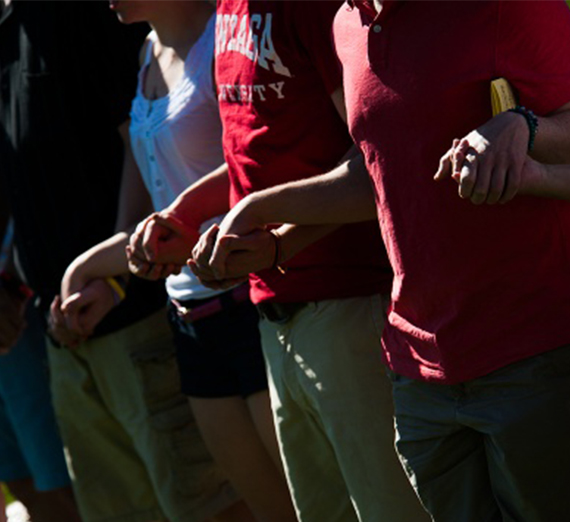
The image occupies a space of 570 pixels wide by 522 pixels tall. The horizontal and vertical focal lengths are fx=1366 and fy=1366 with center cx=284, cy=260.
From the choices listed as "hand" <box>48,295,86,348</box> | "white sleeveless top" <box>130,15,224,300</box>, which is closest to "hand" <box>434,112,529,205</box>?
"white sleeveless top" <box>130,15,224,300</box>

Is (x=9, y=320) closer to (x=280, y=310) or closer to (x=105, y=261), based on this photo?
(x=105, y=261)

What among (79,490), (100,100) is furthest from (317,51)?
(79,490)

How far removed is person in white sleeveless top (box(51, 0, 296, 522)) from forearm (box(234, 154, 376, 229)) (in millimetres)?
856

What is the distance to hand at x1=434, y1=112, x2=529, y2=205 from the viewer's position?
2.29 m

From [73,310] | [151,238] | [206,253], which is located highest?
[206,253]

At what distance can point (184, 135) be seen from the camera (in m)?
3.78

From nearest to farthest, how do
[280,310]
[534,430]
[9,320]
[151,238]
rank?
[534,430] < [280,310] < [151,238] < [9,320]

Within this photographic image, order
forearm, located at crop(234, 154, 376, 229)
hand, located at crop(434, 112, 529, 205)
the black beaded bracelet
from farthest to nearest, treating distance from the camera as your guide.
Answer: forearm, located at crop(234, 154, 376, 229) < the black beaded bracelet < hand, located at crop(434, 112, 529, 205)

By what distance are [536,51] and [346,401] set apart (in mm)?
1026

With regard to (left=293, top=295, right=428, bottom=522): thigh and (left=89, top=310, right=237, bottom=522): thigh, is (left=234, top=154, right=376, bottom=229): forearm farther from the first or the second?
(left=89, top=310, right=237, bottom=522): thigh

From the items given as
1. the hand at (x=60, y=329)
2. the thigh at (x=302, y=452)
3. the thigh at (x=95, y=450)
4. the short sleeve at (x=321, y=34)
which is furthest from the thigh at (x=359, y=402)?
the thigh at (x=95, y=450)

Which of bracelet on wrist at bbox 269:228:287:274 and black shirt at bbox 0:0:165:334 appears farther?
black shirt at bbox 0:0:165:334

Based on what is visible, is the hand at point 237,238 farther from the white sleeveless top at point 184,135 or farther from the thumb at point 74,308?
the thumb at point 74,308

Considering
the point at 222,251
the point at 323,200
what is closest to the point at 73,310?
the point at 222,251
